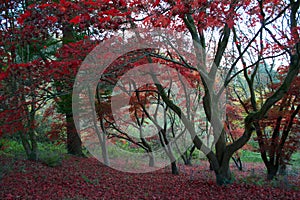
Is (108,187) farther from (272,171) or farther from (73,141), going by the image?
(73,141)

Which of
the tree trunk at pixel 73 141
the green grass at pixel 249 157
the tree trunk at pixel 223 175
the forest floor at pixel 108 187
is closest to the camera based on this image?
the forest floor at pixel 108 187

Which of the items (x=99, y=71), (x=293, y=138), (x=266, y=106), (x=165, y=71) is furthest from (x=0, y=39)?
(x=293, y=138)

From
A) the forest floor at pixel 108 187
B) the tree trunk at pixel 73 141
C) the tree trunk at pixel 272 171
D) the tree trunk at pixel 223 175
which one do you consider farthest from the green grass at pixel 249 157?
the tree trunk at pixel 223 175

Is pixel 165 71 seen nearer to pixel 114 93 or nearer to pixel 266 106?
pixel 114 93

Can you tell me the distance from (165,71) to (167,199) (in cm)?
388

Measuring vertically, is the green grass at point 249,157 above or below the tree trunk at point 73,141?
below

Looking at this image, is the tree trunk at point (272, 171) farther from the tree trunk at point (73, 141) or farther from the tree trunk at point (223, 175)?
the tree trunk at point (73, 141)

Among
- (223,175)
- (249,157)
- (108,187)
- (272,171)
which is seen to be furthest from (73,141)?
(249,157)

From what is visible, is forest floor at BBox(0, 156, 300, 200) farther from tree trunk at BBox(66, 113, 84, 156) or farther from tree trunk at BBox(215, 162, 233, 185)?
tree trunk at BBox(66, 113, 84, 156)

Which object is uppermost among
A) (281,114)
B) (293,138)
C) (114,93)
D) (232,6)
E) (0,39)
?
(232,6)

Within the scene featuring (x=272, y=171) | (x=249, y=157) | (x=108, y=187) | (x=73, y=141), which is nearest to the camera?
(x=108, y=187)

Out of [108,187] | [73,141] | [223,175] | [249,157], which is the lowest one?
[249,157]

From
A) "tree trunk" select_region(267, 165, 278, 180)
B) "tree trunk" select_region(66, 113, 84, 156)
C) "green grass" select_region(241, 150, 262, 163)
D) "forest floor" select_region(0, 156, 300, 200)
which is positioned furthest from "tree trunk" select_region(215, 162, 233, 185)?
"green grass" select_region(241, 150, 262, 163)

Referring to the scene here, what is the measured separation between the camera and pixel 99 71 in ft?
20.9
